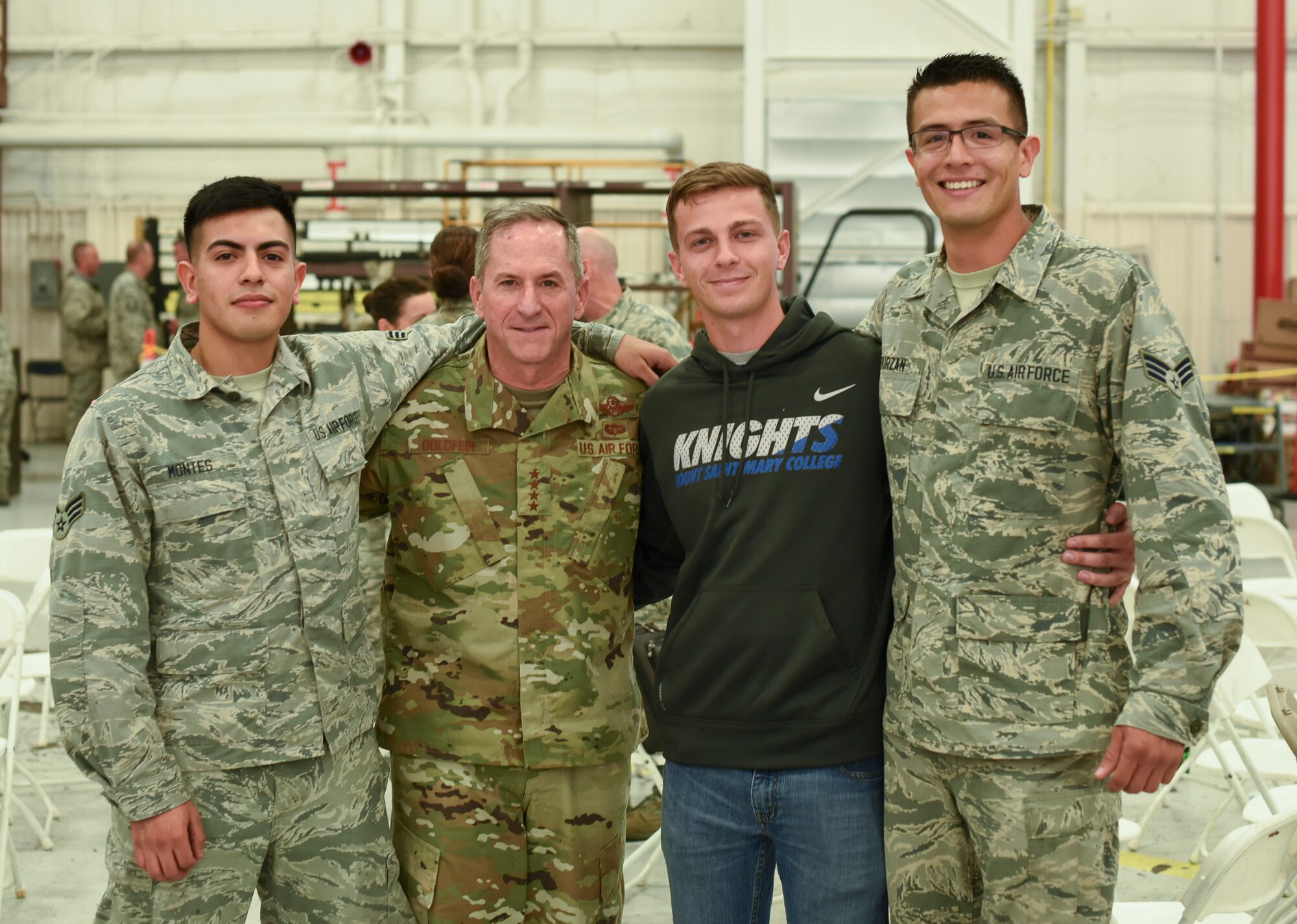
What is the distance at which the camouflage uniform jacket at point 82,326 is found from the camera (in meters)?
11.9

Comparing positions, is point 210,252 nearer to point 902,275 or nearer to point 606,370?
point 606,370

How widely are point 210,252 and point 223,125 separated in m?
11.4

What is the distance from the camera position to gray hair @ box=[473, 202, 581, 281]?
2332 millimetres

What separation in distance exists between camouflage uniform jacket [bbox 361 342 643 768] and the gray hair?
199 millimetres

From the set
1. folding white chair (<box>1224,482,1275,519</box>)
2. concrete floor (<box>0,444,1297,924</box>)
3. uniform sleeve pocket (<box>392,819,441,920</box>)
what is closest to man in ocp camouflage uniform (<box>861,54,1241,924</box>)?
uniform sleeve pocket (<box>392,819,441,920</box>)

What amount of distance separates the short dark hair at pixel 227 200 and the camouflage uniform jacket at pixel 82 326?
35.6ft

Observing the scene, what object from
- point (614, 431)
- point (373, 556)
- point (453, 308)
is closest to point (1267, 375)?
point (453, 308)

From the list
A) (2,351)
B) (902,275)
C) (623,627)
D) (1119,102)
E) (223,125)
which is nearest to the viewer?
(902,275)

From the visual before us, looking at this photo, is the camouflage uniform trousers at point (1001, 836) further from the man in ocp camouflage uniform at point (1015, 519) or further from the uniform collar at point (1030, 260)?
the uniform collar at point (1030, 260)

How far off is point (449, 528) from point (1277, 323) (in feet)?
35.0

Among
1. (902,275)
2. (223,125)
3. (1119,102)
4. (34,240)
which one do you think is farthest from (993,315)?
(34,240)

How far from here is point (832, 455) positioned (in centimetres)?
211

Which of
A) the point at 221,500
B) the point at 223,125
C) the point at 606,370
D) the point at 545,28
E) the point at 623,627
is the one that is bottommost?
the point at 623,627

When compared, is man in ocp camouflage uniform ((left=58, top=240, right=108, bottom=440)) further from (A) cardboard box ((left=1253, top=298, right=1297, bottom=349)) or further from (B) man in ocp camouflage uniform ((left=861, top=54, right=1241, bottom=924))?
(B) man in ocp camouflage uniform ((left=861, top=54, right=1241, bottom=924))
